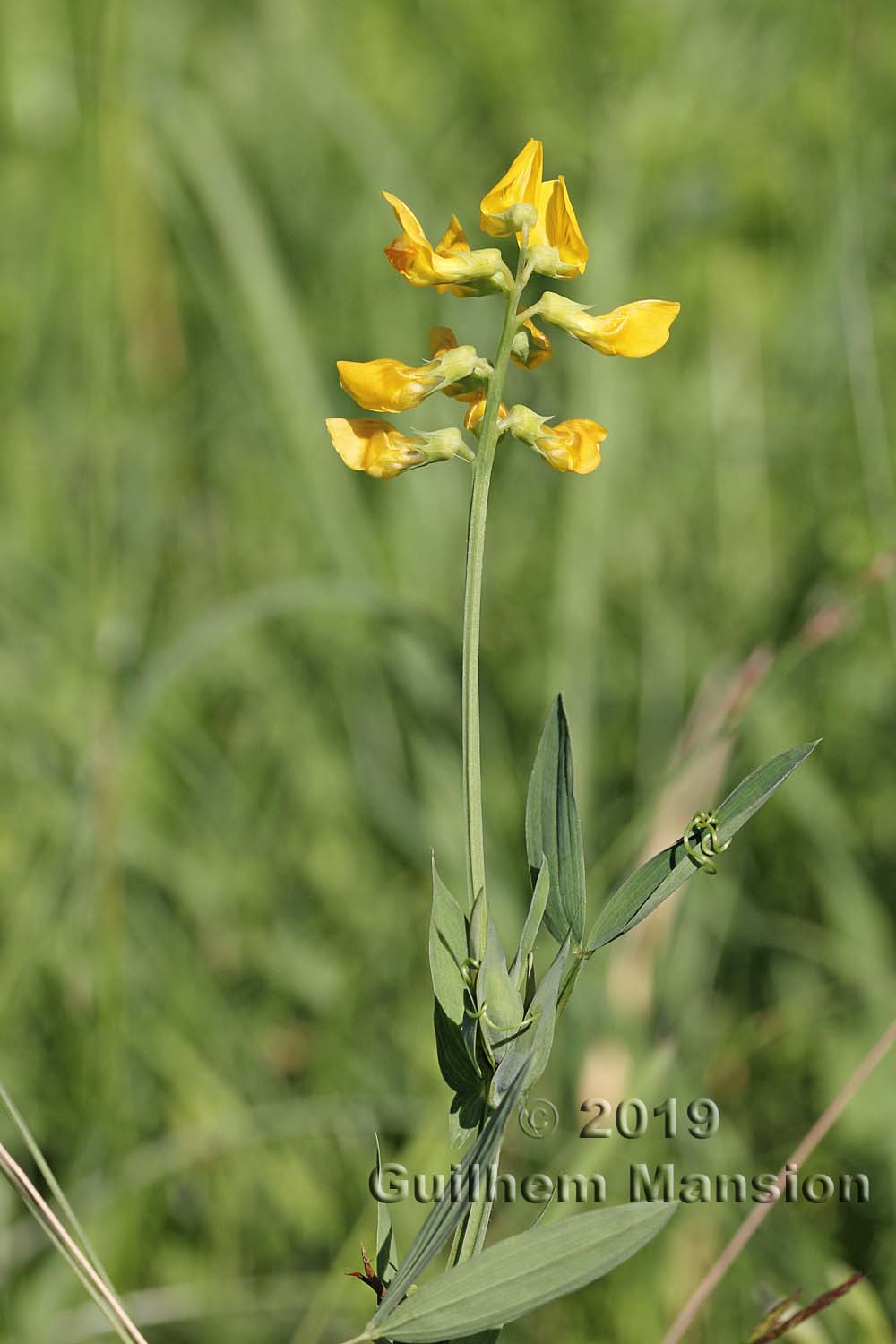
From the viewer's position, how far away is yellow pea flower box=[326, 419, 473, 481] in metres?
0.78

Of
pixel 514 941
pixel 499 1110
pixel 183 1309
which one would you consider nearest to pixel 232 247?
pixel 514 941

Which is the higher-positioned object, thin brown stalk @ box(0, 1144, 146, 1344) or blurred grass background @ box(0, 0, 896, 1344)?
blurred grass background @ box(0, 0, 896, 1344)

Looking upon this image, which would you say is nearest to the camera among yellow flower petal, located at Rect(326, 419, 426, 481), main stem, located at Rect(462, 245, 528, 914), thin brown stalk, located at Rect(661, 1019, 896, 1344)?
main stem, located at Rect(462, 245, 528, 914)

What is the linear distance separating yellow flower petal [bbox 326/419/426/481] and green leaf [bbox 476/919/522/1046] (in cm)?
28

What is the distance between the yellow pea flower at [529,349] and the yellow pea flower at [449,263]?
0.03 m

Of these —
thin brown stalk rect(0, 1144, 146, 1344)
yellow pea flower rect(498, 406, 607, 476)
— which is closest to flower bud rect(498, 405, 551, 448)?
yellow pea flower rect(498, 406, 607, 476)

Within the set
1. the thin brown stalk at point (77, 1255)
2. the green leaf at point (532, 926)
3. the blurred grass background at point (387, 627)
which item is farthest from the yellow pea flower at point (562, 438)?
the blurred grass background at point (387, 627)

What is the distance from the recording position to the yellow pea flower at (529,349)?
2.52 ft

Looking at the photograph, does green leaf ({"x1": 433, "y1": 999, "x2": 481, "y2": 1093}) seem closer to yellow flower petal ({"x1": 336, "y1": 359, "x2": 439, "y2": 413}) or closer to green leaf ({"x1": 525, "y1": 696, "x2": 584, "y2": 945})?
green leaf ({"x1": 525, "y1": 696, "x2": 584, "y2": 945})

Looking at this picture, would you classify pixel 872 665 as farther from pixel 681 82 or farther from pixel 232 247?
pixel 681 82

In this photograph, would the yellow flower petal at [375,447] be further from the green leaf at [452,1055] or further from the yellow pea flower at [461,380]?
the green leaf at [452,1055]

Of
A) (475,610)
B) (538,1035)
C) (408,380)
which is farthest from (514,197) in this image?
(538,1035)

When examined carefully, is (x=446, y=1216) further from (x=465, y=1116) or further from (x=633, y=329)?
(x=633, y=329)

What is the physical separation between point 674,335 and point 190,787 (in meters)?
1.49
